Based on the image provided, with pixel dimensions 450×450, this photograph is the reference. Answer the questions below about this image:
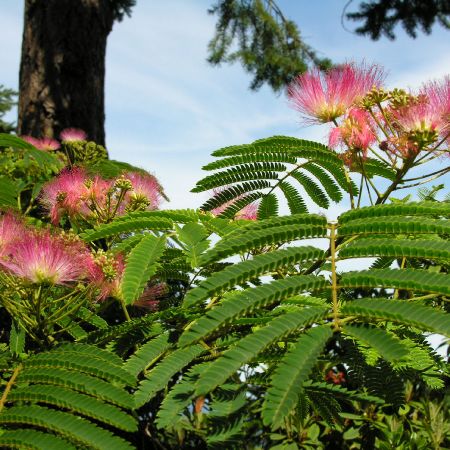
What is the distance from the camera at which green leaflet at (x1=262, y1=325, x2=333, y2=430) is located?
3.35ft

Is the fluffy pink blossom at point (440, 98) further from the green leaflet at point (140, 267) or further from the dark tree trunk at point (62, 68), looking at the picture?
the dark tree trunk at point (62, 68)

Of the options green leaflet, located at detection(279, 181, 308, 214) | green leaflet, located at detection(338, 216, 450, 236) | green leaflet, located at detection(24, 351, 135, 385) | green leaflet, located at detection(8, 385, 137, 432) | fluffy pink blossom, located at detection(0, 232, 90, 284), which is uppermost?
green leaflet, located at detection(279, 181, 308, 214)

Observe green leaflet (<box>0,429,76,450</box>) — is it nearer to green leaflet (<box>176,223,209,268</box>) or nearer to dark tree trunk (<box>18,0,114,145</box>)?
green leaflet (<box>176,223,209,268</box>)

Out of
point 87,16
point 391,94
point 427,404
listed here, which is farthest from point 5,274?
point 87,16

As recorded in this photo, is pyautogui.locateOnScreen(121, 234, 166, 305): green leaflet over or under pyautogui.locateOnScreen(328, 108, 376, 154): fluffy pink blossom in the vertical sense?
under

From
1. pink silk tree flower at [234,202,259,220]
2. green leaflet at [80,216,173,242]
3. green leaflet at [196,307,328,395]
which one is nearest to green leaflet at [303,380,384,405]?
green leaflet at [196,307,328,395]

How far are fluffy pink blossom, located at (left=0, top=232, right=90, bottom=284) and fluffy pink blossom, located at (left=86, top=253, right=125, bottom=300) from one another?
0.04 metres

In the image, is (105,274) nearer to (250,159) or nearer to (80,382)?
(80,382)

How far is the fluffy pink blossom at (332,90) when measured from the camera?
1.95 metres

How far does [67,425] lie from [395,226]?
85 cm

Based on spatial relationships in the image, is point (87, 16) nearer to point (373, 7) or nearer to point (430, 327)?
point (430, 327)

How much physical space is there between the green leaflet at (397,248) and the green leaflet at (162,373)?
1.39ft

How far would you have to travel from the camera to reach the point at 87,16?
5.63m

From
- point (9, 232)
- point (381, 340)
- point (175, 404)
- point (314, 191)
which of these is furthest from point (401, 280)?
point (9, 232)
